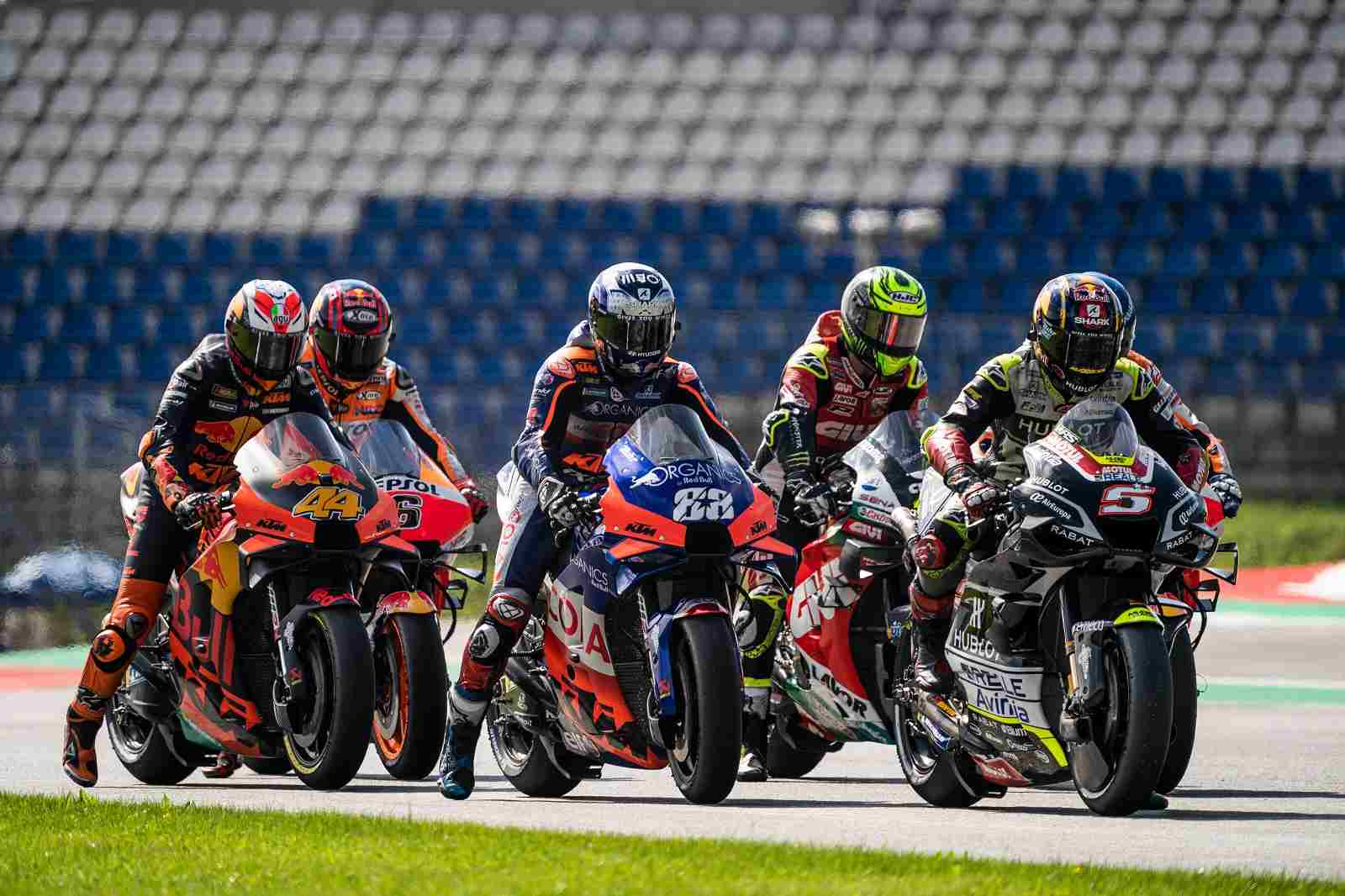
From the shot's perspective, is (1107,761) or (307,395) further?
(307,395)

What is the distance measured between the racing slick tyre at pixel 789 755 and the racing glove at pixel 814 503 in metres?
1.14

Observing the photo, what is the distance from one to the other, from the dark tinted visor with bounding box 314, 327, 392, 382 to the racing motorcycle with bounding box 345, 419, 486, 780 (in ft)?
1.34

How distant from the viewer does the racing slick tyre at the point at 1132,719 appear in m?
6.99

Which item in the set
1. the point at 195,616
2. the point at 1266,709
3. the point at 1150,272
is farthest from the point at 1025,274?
the point at 195,616

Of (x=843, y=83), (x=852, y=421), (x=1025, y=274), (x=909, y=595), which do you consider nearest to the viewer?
(x=909, y=595)

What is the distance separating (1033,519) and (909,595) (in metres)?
1.21

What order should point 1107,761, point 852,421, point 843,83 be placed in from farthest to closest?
1. point 843,83
2. point 852,421
3. point 1107,761

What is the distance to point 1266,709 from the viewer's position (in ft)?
41.7

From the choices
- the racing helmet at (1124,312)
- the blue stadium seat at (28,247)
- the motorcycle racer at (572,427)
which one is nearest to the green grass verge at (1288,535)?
the blue stadium seat at (28,247)

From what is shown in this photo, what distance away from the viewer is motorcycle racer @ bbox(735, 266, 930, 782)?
955 cm

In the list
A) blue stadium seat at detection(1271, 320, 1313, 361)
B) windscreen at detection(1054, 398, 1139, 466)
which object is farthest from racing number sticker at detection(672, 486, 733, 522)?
blue stadium seat at detection(1271, 320, 1313, 361)

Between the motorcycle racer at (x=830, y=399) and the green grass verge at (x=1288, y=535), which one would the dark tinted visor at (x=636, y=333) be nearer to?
the motorcycle racer at (x=830, y=399)

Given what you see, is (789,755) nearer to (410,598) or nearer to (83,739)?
(410,598)

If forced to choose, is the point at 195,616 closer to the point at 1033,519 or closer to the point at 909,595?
the point at 909,595
